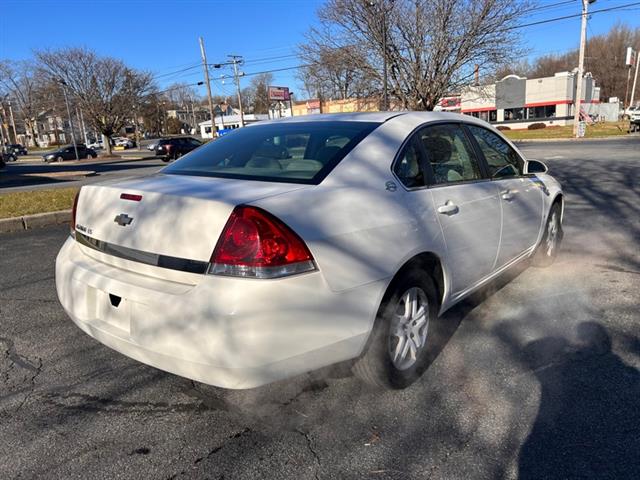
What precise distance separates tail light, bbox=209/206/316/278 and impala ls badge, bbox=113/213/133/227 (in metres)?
0.65

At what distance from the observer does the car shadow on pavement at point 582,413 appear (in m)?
2.09

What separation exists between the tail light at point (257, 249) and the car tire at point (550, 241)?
3201 millimetres

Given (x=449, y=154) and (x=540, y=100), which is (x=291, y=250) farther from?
(x=540, y=100)

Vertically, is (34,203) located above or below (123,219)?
below

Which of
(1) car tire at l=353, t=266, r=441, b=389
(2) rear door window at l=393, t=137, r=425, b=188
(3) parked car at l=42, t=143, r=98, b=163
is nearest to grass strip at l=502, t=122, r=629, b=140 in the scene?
(2) rear door window at l=393, t=137, r=425, b=188

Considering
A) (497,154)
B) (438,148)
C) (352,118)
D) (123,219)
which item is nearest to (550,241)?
(497,154)

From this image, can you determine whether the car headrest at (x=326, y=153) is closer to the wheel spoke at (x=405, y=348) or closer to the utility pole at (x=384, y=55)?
the wheel spoke at (x=405, y=348)

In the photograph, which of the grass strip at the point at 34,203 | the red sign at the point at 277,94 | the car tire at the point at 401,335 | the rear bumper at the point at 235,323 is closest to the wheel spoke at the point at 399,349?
the car tire at the point at 401,335

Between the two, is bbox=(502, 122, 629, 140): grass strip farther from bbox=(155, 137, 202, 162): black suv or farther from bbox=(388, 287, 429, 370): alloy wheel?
bbox=(388, 287, 429, 370): alloy wheel

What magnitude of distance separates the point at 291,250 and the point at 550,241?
362cm

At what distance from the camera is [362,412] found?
8.36 ft

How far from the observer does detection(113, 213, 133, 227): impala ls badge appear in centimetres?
242

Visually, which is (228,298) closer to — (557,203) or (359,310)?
(359,310)

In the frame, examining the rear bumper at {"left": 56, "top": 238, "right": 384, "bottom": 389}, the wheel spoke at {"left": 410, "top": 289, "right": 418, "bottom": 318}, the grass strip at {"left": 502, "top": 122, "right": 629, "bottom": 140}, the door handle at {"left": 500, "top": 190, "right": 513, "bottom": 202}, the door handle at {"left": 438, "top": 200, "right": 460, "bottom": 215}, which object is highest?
the door handle at {"left": 438, "top": 200, "right": 460, "bottom": 215}
